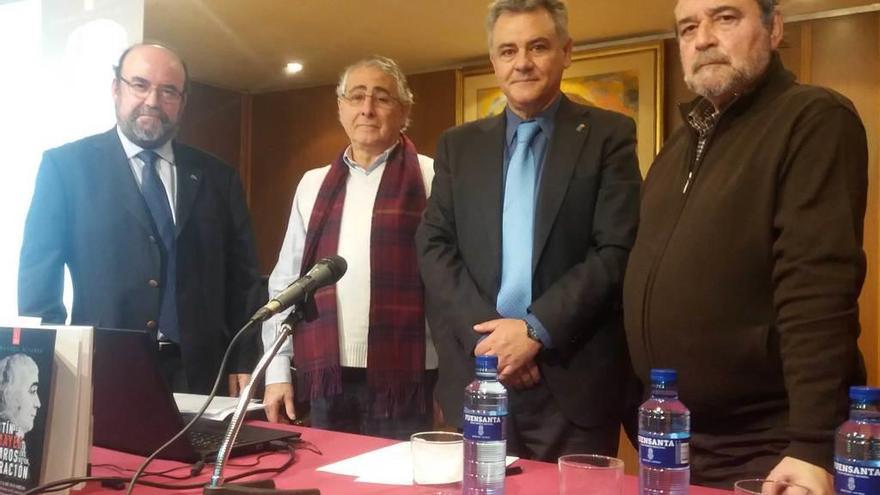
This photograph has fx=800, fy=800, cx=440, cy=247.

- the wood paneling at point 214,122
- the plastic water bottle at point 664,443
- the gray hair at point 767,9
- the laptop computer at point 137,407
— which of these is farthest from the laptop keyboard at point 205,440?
the wood paneling at point 214,122

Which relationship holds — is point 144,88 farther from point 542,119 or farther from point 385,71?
A: point 542,119

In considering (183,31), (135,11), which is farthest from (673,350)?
(183,31)

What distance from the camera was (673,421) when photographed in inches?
46.4

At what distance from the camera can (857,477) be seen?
3.19ft

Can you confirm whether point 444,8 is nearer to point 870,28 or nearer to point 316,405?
point 870,28

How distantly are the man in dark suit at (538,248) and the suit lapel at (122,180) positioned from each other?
787 mm

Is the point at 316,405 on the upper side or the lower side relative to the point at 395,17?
lower

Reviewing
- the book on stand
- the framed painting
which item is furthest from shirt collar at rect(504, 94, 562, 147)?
the framed painting

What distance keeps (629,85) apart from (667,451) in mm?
4097

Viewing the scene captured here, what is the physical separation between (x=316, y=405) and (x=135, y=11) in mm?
1970

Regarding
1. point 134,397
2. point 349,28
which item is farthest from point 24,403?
point 349,28

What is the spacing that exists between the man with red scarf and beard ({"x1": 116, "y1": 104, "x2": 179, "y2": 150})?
0.45 meters

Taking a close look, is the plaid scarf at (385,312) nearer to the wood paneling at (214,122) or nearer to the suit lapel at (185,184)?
the suit lapel at (185,184)

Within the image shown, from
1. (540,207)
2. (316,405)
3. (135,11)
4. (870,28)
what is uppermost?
(870,28)
